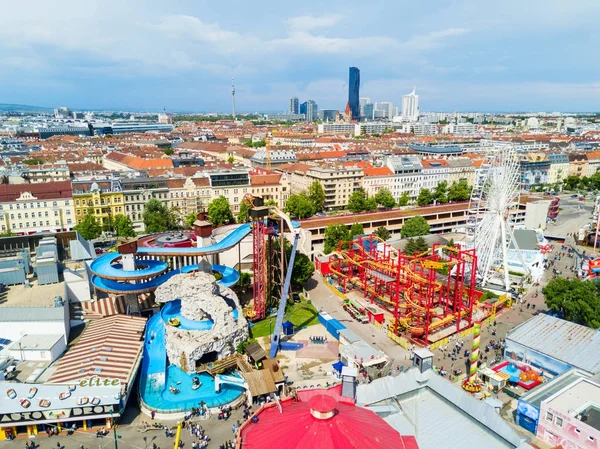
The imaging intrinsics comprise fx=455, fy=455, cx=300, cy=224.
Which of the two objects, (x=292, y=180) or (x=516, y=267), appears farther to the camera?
(x=292, y=180)

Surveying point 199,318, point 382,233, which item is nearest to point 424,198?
point 382,233

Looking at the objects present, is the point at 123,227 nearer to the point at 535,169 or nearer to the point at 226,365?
the point at 226,365

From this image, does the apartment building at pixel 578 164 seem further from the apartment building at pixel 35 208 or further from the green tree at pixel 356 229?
the apartment building at pixel 35 208

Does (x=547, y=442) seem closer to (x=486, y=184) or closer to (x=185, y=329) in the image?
(x=185, y=329)

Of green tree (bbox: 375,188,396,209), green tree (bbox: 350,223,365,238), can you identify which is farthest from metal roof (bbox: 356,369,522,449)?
green tree (bbox: 375,188,396,209)

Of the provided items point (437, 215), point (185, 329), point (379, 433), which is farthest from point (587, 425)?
point (437, 215)

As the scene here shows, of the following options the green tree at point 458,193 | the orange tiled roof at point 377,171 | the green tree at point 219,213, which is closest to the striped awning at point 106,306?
the green tree at point 219,213
